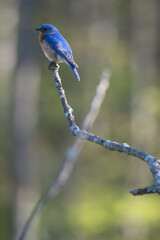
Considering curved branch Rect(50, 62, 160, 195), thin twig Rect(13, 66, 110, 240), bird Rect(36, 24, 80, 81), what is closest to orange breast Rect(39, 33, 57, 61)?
bird Rect(36, 24, 80, 81)

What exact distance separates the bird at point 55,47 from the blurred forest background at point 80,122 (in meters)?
7.50

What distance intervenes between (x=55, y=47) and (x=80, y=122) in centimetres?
967

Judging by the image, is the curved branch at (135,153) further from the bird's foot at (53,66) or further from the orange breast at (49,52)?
the orange breast at (49,52)

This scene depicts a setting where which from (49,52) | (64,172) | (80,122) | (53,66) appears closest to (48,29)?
(49,52)

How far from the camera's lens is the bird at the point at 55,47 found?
3407 mm

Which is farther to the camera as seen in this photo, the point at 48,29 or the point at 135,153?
the point at 48,29

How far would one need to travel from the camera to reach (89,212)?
12273 millimetres

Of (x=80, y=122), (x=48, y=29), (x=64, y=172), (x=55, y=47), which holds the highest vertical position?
(x=80, y=122)

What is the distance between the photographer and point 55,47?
3.49m

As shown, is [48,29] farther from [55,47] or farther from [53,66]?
[53,66]

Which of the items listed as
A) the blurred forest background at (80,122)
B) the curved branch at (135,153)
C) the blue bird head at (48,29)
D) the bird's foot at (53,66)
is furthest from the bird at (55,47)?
the blurred forest background at (80,122)

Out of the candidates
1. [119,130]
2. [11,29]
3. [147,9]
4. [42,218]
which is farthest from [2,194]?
[147,9]

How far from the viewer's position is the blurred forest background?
11484mm

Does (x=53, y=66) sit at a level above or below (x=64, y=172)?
above
